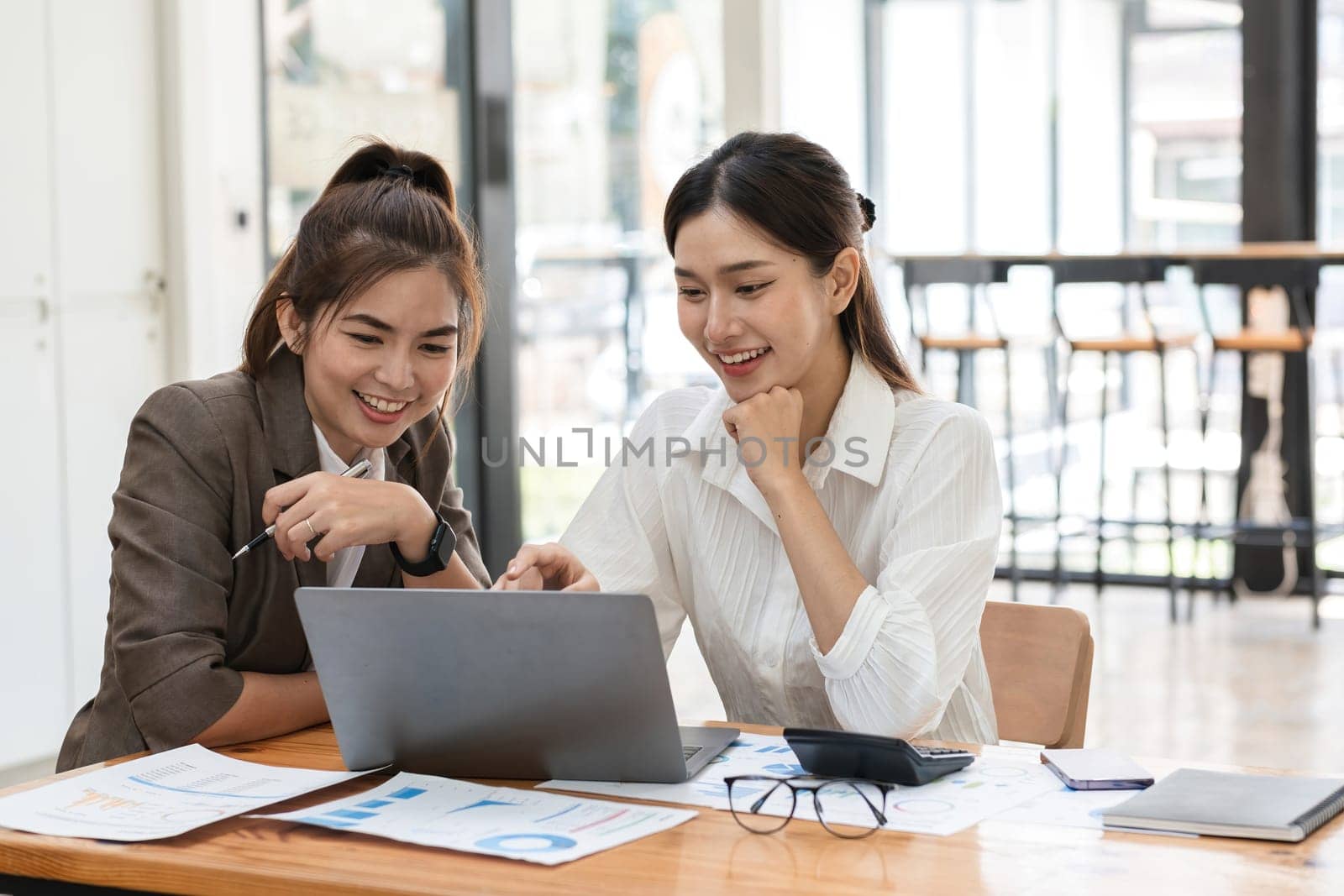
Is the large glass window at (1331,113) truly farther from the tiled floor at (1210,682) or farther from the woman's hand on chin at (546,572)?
the woman's hand on chin at (546,572)

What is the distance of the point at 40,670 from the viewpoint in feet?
Answer: 12.2

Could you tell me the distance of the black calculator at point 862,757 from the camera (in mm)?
1455

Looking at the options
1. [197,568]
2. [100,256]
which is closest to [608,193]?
[100,256]

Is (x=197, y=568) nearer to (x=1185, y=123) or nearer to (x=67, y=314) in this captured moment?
(x=67, y=314)

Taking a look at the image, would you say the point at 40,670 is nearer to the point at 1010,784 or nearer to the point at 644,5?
the point at 1010,784

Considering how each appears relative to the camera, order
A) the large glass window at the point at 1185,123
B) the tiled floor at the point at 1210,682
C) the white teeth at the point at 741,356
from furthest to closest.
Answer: the large glass window at the point at 1185,123 < the tiled floor at the point at 1210,682 < the white teeth at the point at 741,356

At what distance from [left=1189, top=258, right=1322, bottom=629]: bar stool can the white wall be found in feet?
10.8

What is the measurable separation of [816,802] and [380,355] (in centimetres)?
80

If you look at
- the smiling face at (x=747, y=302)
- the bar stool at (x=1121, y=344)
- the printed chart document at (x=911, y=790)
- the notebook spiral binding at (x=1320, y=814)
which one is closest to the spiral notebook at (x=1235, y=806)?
the notebook spiral binding at (x=1320, y=814)

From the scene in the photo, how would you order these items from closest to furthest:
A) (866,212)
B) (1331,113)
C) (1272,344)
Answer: (866,212)
(1272,344)
(1331,113)

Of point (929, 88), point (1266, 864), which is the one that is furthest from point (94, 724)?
point (929, 88)

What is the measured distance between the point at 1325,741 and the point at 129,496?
341 centimetres

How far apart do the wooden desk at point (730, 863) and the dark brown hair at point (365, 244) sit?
2.34 feet

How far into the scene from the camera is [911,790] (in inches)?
57.7
